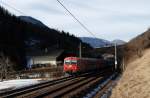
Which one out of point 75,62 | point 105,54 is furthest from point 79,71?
point 105,54

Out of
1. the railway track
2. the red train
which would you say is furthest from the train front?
the railway track


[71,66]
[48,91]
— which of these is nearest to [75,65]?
[71,66]

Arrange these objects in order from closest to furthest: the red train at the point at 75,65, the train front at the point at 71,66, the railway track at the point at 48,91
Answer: the railway track at the point at 48,91 < the train front at the point at 71,66 < the red train at the point at 75,65

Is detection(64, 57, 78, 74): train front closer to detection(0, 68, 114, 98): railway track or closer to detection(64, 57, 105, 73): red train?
detection(64, 57, 105, 73): red train

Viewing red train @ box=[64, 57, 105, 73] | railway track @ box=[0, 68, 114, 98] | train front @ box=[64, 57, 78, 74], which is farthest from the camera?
red train @ box=[64, 57, 105, 73]

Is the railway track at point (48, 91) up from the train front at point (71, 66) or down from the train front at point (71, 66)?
down

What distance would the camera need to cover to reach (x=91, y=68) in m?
75.5

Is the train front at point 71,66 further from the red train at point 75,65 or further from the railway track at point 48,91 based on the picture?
the railway track at point 48,91

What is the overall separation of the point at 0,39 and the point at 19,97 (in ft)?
395

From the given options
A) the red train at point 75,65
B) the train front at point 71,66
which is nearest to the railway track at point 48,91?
the train front at point 71,66

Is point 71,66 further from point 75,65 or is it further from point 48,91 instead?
point 48,91

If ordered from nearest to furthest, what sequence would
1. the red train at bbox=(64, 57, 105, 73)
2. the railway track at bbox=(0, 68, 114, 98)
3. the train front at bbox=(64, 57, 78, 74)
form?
the railway track at bbox=(0, 68, 114, 98) < the train front at bbox=(64, 57, 78, 74) < the red train at bbox=(64, 57, 105, 73)

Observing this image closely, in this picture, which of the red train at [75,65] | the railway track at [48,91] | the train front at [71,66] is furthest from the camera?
the red train at [75,65]

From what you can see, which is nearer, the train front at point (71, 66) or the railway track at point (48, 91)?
the railway track at point (48, 91)
